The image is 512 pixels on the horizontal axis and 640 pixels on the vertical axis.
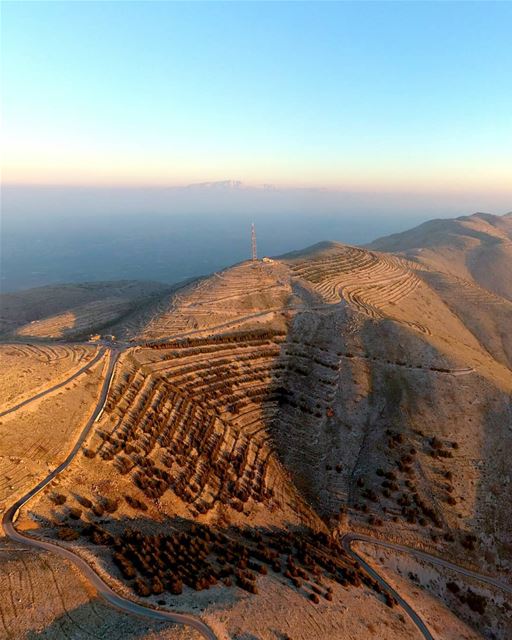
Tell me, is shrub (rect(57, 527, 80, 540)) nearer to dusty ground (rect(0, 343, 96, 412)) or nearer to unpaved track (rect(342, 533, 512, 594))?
dusty ground (rect(0, 343, 96, 412))

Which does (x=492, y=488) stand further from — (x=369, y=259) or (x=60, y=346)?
(x=369, y=259)

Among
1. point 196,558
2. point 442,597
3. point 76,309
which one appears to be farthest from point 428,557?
point 76,309

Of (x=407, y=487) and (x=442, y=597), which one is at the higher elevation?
(x=407, y=487)

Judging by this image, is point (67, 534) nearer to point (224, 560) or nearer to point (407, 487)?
point (224, 560)

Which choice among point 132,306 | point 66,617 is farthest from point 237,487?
point 132,306

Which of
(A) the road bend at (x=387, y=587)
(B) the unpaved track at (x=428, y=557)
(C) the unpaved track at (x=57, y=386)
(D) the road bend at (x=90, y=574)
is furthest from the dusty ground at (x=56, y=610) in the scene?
(B) the unpaved track at (x=428, y=557)

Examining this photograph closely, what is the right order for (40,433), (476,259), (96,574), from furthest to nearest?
(476,259) → (40,433) → (96,574)
